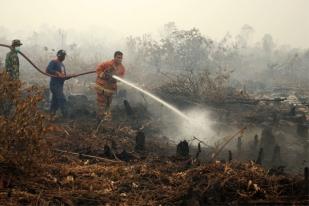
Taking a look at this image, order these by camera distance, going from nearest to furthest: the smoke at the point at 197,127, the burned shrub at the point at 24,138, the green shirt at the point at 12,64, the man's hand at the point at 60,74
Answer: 1. the burned shrub at the point at 24,138
2. the green shirt at the point at 12,64
3. the smoke at the point at 197,127
4. the man's hand at the point at 60,74

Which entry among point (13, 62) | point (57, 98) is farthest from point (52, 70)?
point (13, 62)

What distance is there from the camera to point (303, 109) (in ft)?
40.7

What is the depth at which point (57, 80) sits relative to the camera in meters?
10.7

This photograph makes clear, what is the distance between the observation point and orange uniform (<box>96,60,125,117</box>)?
10.5 m

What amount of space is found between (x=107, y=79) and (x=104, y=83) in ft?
0.38

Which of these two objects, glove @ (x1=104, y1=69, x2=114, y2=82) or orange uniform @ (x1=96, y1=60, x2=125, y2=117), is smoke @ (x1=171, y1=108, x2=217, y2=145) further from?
glove @ (x1=104, y1=69, x2=114, y2=82)


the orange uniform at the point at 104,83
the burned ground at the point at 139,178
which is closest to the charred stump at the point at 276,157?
the burned ground at the point at 139,178

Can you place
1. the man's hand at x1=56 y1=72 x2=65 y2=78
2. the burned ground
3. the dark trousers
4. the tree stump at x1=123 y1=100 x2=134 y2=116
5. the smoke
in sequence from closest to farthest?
the burned ground, the smoke, the man's hand at x1=56 y1=72 x2=65 y2=78, the dark trousers, the tree stump at x1=123 y1=100 x2=134 y2=116

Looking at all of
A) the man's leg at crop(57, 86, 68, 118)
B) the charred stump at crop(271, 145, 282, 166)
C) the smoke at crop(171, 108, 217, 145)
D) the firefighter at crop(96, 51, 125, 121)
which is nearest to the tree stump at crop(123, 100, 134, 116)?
the firefighter at crop(96, 51, 125, 121)

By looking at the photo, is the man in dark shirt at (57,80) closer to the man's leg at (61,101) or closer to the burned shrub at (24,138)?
the man's leg at (61,101)

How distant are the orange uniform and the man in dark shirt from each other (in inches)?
31.7

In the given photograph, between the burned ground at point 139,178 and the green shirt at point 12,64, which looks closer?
the burned ground at point 139,178

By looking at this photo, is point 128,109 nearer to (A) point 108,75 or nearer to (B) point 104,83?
(B) point 104,83

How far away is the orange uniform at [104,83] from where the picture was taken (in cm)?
1055
